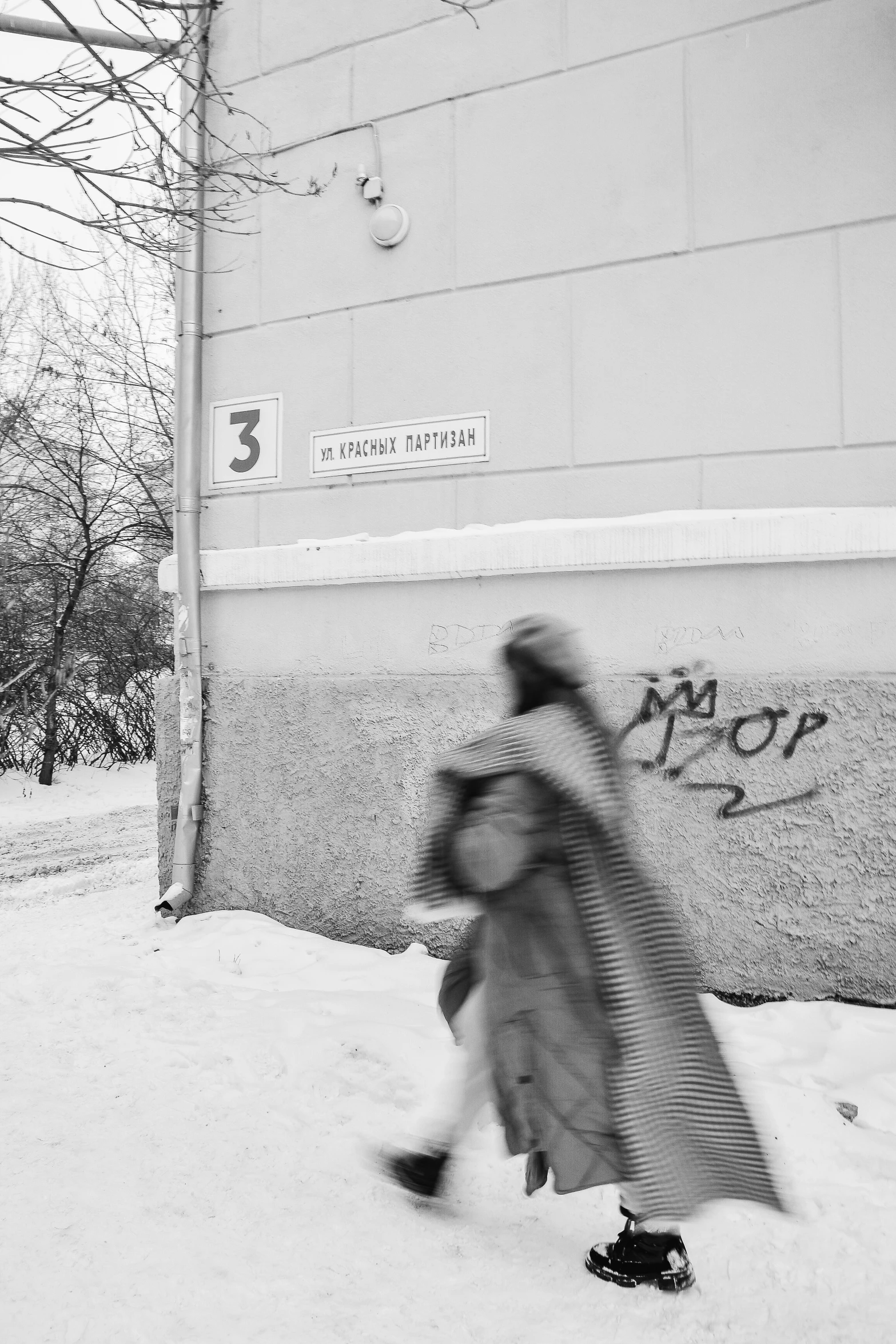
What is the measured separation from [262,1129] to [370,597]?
2.36m

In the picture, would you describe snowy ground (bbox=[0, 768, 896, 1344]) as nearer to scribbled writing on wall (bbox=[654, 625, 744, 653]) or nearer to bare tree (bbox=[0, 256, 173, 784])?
scribbled writing on wall (bbox=[654, 625, 744, 653])

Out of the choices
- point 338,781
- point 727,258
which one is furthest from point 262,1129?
point 727,258

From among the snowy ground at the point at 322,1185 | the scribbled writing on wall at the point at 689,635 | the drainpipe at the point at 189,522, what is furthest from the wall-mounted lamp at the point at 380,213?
the snowy ground at the point at 322,1185

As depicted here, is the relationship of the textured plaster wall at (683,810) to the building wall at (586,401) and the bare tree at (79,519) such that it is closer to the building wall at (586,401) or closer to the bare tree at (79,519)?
the building wall at (586,401)

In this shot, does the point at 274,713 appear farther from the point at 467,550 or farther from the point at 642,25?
the point at 642,25

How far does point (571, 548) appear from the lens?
163 inches

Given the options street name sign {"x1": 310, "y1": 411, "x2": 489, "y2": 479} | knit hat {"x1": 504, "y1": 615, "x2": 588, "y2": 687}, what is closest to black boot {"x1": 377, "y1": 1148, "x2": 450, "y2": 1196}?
knit hat {"x1": 504, "y1": 615, "x2": 588, "y2": 687}

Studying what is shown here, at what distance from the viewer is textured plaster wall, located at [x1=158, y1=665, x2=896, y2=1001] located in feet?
12.2

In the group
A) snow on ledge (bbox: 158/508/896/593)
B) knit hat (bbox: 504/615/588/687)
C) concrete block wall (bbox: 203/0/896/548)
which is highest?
concrete block wall (bbox: 203/0/896/548)

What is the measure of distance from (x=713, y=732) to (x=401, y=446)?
6.11ft

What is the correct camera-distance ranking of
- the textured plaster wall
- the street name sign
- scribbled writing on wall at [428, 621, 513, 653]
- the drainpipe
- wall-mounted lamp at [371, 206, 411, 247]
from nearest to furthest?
the textured plaster wall < scribbled writing on wall at [428, 621, 513, 653] < the street name sign < wall-mounted lamp at [371, 206, 411, 247] < the drainpipe

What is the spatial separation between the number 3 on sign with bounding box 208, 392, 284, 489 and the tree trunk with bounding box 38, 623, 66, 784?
6.70 m

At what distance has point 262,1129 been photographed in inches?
116

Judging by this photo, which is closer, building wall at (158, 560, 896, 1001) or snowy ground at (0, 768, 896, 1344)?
snowy ground at (0, 768, 896, 1344)
